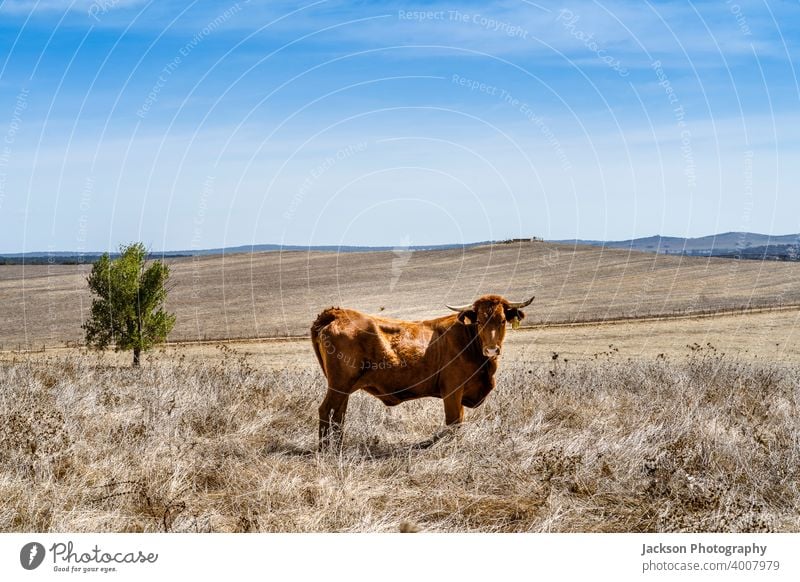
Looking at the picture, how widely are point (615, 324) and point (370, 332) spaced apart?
3189cm

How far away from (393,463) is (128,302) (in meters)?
22.7

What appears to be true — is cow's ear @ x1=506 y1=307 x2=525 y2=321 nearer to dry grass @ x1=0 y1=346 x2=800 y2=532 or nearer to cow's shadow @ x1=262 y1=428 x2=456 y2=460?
dry grass @ x1=0 y1=346 x2=800 y2=532

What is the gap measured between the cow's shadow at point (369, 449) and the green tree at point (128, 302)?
66.1ft

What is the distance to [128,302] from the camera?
28.9 meters

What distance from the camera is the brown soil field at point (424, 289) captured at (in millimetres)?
43000

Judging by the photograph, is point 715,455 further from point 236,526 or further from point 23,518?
point 23,518

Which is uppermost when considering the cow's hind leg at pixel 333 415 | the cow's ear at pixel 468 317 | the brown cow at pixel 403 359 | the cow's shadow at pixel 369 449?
the cow's ear at pixel 468 317

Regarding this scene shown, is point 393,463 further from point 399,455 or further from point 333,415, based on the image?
point 333,415

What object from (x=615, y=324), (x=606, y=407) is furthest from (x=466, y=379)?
(x=615, y=324)

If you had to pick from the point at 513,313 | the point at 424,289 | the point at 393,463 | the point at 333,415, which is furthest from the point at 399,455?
the point at 424,289

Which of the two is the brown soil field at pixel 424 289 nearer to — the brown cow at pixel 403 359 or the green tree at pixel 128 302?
the green tree at pixel 128 302

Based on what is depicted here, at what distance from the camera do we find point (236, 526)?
22.9 feet

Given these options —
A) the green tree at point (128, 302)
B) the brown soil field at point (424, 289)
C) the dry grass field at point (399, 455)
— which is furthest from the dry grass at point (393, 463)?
the brown soil field at point (424, 289)

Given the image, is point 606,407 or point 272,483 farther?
point 606,407
